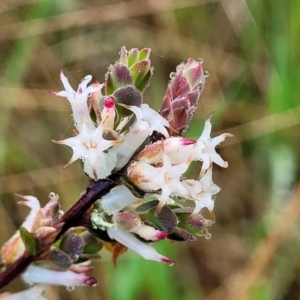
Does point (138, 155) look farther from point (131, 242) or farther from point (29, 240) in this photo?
point (29, 240)

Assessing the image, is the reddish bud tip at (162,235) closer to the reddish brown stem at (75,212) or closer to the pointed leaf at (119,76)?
the reddish brown stem at (75,212)

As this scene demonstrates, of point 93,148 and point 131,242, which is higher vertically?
point 93,148

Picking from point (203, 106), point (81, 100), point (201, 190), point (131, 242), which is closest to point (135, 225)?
point (131, 242)

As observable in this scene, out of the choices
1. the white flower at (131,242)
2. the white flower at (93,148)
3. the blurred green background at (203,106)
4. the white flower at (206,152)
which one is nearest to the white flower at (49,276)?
the white flower at (131,242)

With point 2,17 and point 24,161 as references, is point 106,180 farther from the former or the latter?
point 2,17

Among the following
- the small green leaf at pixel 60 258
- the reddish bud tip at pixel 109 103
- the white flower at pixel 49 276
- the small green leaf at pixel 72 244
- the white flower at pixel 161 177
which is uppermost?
the reddish bud tip at pixel 109 103

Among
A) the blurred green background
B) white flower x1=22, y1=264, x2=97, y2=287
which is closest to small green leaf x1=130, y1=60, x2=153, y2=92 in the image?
white flower x1=22, y1=264, x2=97, y2=287
